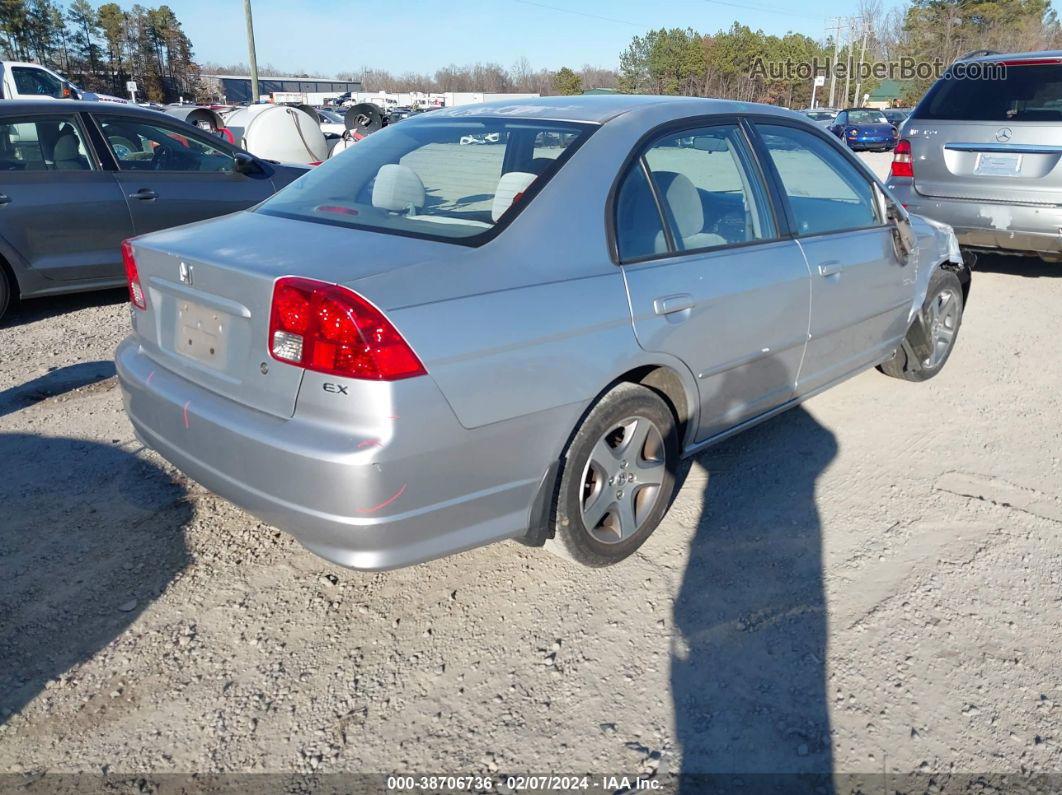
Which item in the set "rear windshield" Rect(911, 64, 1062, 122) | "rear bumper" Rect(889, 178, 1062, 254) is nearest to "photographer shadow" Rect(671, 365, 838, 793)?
"rear bumper" Rect(889, 178, 1062, 254)

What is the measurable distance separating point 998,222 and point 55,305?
25.1ft

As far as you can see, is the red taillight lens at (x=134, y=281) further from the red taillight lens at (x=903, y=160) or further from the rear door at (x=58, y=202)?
the red taillight lens at (x=903, y=160)

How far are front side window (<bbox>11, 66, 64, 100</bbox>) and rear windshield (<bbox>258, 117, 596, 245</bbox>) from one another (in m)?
14.9

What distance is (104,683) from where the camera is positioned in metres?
2.51

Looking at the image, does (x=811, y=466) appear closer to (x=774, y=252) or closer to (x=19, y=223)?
(x=774, y=252)

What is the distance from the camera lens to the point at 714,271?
3209 millimetres

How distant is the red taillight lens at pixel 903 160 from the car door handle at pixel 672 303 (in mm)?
5420

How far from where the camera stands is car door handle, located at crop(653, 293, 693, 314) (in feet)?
9.67

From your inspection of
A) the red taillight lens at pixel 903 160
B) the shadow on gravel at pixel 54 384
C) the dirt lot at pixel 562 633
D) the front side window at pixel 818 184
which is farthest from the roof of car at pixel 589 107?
the red taillight lens at pixel 903 160

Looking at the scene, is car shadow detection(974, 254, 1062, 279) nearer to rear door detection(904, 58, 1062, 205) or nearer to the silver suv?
the silver suv

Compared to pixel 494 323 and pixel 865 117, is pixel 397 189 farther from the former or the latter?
pixel 865 117

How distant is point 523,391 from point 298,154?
11742 millimetres

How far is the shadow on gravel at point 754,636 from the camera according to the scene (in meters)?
2.30

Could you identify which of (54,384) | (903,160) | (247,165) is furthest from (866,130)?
(54,384)
